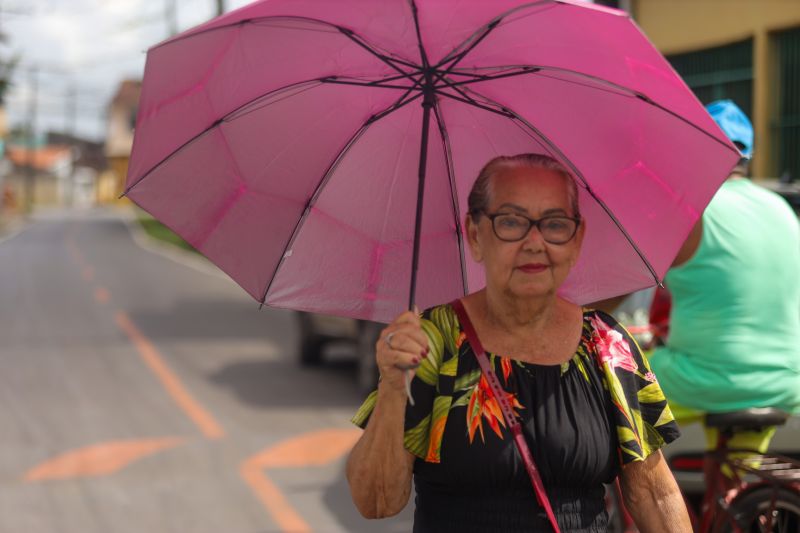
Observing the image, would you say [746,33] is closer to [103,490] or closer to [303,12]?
[103,490]

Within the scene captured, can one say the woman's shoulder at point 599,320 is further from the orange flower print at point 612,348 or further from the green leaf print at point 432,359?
the green leaf print at point 432,359

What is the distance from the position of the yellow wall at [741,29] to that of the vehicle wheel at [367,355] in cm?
644

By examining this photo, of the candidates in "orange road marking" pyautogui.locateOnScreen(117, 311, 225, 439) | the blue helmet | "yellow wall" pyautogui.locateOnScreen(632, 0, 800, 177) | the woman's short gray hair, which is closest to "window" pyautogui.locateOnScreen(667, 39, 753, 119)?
"yellow wall" pyautogui.locateOnScreen(632, 0, 800, 177)

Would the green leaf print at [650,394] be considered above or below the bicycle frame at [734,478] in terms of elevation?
above

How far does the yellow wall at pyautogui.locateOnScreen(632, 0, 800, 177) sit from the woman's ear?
500 inches

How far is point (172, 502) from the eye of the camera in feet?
24.4

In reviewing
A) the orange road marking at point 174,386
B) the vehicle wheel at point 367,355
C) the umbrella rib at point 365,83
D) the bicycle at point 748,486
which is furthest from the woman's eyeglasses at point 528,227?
the vehicle wheel at point 367,355

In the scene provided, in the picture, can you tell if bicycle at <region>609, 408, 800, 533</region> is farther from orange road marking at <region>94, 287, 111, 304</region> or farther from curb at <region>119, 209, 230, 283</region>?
curb at <region>119, 209, 230, 283</region>

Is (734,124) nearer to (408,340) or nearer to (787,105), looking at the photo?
(408,340)

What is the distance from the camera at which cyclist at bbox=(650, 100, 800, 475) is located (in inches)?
151

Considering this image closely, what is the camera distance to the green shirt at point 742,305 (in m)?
3.84

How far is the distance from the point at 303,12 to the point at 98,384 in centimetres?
1023

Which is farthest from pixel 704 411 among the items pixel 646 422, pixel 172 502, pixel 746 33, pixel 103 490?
pixel 746 33

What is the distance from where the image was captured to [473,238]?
8.65 ft
